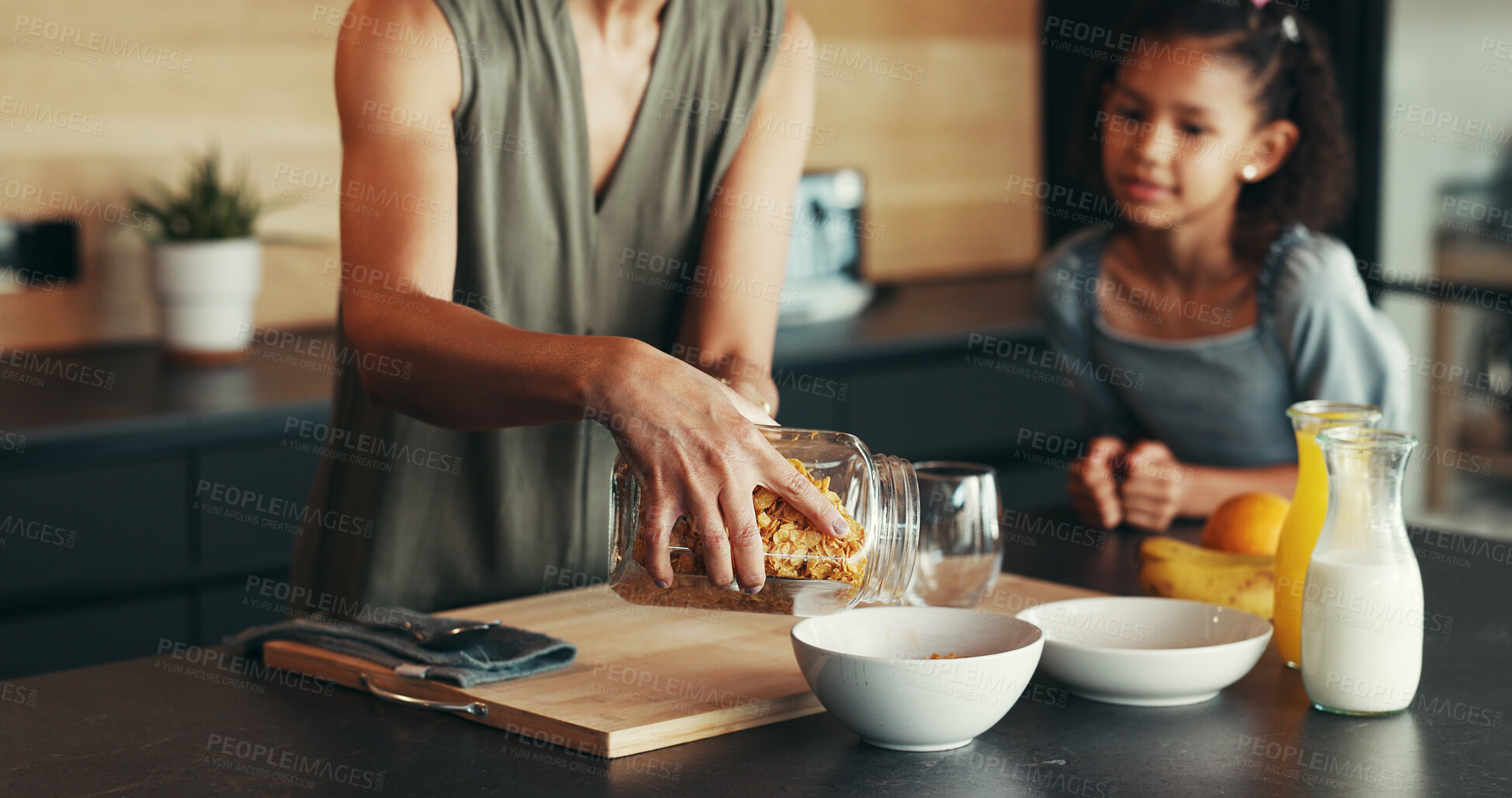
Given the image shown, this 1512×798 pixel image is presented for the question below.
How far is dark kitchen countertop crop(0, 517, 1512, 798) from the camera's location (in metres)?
0.90

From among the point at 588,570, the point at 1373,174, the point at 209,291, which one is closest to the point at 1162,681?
the point at 588,570

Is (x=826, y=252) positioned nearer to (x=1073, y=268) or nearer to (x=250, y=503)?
(x=1073, y=268)

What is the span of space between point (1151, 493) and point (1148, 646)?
52 cm

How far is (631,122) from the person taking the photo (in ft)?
4.87

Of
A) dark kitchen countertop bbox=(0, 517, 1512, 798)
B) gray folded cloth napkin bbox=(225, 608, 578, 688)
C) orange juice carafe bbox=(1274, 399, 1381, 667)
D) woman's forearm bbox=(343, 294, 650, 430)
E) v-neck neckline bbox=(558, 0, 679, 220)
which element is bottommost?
dark kitchen countertop bbox=(0, 517, 1512, 798)

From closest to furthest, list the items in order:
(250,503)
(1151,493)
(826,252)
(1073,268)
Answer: (1151,493), (1073,268), (250,503), (826,252)

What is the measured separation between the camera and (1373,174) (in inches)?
122

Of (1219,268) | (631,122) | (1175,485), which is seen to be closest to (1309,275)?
(1219,268)

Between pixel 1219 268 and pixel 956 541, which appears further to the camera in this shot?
pixel 1219 268

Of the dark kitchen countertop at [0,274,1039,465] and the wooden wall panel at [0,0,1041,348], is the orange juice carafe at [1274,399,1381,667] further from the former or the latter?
the wooden wall panel at [0,0,1041,348]

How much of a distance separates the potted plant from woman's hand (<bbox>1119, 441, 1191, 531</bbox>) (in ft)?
5.15

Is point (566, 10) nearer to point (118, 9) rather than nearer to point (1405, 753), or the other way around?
point (1405, 753)

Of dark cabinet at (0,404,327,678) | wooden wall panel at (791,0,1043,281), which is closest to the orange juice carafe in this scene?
dark cabinet at (0,404,327,678)

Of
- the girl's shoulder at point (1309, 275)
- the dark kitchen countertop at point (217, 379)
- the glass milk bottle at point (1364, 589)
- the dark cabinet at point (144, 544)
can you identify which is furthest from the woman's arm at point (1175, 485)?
the dark cabinet at point (144, 544)
